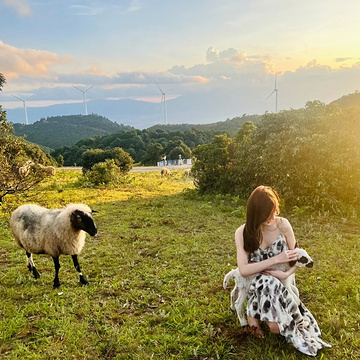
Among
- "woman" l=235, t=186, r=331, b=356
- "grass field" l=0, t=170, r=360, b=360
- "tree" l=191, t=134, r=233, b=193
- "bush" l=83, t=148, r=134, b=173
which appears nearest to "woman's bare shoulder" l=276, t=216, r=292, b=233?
Result: "woman" l=235, t=186, r=331, b=356

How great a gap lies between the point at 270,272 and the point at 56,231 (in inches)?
191

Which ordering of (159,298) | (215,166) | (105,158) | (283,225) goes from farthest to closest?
1. (105,158)
2. (215,166)
3. (159,298)
4. (283,225)

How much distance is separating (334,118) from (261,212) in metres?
11.4

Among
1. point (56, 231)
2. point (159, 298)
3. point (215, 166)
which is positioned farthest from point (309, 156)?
point (56, 231)

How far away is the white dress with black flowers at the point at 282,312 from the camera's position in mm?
4137

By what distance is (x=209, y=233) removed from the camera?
33.9 feet

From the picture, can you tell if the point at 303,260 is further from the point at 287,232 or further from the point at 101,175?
the point at 101,175

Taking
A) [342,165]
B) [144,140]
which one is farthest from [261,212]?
[144,140]

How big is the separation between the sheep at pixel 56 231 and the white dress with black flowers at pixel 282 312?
3922 millimetres

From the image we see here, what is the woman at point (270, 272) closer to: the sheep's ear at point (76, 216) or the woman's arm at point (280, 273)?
the woman's arm at point (280, 273)

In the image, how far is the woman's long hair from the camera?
13.5 ft

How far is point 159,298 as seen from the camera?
20.1ft

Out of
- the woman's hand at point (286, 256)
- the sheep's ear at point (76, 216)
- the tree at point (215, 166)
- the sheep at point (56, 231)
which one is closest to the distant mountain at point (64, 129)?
the tree at point (215, 166)

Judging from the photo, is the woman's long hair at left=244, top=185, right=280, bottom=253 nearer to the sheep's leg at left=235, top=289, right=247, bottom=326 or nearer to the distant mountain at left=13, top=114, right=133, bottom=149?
the sheep's leg at left=235, top=289, right=247, bottom=326
